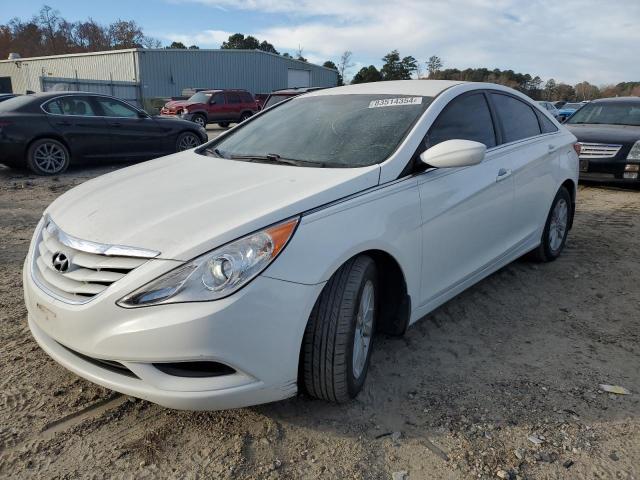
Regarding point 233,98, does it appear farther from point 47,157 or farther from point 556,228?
point 556,228

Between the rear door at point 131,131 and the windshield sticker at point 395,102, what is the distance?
7627 millimetres

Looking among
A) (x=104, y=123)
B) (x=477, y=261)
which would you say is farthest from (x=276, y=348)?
(x=104, y=123)

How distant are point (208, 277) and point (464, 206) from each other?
176cm

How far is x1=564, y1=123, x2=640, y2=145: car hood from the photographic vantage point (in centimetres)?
830

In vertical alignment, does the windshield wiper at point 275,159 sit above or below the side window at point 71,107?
below

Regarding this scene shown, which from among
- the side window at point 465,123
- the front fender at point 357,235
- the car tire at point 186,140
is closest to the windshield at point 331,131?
the side window at point 465,123

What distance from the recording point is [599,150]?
27.7ft

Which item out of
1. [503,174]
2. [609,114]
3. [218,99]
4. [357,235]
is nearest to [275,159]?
[357,235]

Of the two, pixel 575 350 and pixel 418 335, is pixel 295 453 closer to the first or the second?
pixel 418 335

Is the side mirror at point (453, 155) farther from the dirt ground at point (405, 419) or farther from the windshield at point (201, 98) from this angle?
the windshield at point (201, 98)

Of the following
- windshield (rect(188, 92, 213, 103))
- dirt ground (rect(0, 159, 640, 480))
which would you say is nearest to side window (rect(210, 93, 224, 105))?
windshield (rect(188, 92, 213, 103))

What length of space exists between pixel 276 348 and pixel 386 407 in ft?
2.55

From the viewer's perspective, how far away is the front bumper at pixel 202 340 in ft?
6.68

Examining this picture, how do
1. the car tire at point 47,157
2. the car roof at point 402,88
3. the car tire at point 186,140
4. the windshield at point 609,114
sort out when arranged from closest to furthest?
1. the car roof at point 402,88
2. the car tire at point 47,157
3. the windshield at point 609,114
4. the car tire at point 186,140
